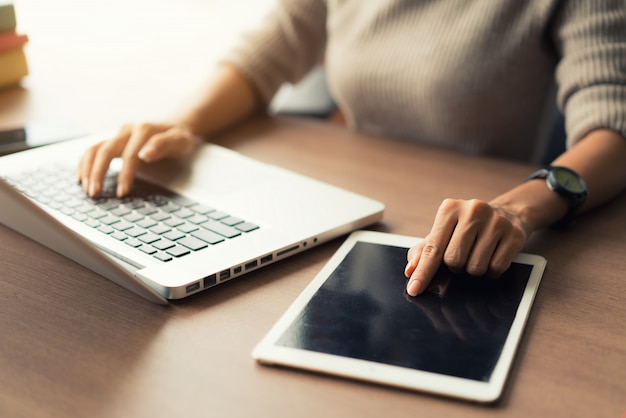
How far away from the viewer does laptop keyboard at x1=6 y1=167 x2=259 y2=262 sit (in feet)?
2.19

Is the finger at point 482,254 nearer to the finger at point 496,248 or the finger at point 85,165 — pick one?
the finger at point 496,248

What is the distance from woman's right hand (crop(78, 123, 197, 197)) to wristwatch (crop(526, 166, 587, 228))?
46 centimetres

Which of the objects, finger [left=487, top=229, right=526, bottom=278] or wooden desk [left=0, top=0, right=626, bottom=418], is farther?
finger [left=487, top=229, right=526, bottom=278]

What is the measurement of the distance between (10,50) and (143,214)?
2.20ft

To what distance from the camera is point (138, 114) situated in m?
1.13

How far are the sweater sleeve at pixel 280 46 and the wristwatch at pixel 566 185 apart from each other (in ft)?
1.74

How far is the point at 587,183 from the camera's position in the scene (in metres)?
0.79

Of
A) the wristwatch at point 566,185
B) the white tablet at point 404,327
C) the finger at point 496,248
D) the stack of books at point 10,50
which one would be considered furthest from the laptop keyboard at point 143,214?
the stack of books at point 10,50

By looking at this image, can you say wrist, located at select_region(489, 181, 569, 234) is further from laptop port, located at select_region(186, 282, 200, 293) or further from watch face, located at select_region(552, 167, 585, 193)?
laptop port, located at select_region(186, 282, 200, 293)

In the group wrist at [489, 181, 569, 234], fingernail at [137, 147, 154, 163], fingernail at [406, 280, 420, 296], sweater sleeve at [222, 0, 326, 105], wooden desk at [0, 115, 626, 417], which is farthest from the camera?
sweater sleeve at [222, 0, 326, 105]

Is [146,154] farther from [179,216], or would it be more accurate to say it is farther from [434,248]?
[434,248]

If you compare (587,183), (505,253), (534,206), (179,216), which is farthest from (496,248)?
(179,216)

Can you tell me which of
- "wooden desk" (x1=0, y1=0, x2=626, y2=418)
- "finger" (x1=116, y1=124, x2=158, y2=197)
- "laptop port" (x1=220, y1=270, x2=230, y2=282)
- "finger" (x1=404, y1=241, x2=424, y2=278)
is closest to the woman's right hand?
"finger" (x1=116, y1=124, x2=158, y2=197)

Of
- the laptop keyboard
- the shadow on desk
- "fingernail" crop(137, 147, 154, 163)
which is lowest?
the shadow on desk
